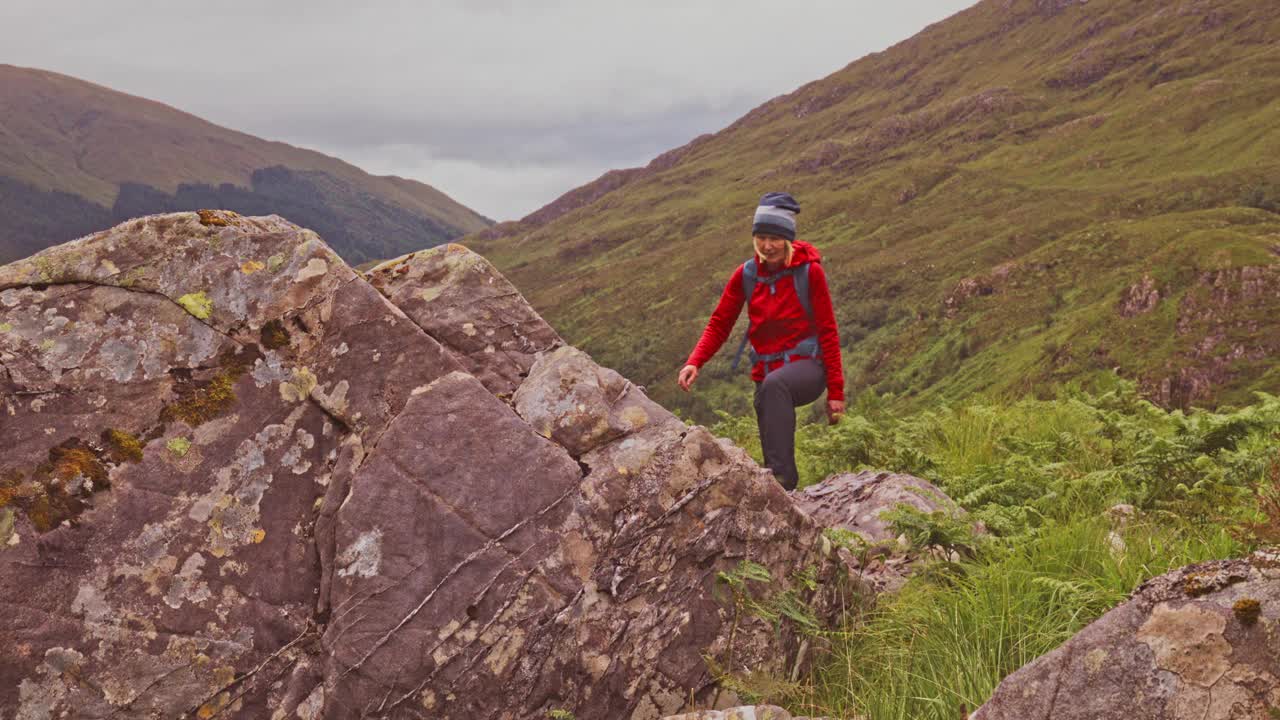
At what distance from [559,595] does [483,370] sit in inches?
69.1

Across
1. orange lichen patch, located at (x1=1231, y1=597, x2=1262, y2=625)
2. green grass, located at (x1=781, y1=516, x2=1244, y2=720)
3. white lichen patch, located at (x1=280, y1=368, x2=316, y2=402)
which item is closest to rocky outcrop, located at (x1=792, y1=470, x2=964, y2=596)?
green grass, located at (x1=781, y1=516, x2=1244, y2=720)

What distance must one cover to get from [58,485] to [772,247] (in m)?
5.40

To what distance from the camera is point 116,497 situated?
13.6ft

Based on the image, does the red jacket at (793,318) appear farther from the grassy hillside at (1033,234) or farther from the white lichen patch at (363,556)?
the grassy hillside at (1033,234)

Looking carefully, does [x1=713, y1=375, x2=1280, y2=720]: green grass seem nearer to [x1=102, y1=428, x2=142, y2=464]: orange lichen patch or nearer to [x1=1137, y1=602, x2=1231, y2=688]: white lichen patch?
[x1=1137, y1=602, x2=1231, y2=688]: white lichen patch

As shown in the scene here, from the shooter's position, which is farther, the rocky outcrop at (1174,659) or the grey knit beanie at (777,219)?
the grey knit beanie at (777,219)

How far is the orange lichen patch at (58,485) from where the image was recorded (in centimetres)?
397

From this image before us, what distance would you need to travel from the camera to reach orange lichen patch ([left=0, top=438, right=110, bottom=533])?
397 centimetres

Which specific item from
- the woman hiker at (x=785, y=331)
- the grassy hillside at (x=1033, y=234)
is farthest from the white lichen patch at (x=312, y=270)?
the grassy hillside at (x=1033, y=234)

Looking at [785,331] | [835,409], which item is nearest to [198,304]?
[785,331]

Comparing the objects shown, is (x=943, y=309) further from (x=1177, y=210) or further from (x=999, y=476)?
(x=999, y=476)

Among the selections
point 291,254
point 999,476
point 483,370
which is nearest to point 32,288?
point 291,254

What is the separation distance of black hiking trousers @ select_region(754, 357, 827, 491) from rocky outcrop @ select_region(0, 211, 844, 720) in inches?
65.2

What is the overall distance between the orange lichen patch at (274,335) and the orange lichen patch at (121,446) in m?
0.92
